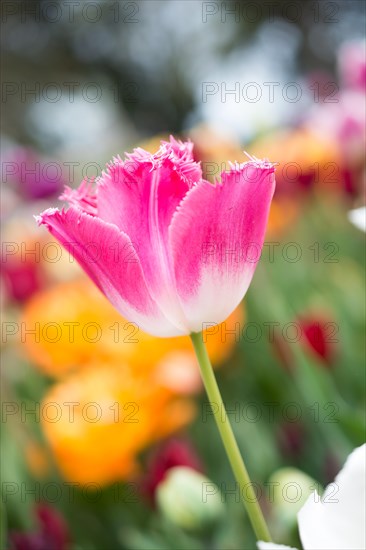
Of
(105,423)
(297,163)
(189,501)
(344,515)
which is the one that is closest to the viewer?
(344,515)

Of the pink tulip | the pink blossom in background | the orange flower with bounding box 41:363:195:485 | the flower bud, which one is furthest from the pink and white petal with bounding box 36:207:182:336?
the pink blossom in background

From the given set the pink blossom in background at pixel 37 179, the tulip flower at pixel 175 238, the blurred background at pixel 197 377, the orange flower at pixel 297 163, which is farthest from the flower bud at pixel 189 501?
the pink blossom in background at pixel 37 179

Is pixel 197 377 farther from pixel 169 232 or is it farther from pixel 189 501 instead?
pixel 169 232

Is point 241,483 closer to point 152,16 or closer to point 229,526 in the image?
point 229,526

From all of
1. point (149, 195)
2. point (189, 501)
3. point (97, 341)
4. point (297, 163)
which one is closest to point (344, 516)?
point (149, 195)

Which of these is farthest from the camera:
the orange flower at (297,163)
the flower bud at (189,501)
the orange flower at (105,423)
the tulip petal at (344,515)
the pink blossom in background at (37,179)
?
the pink blossom in background at (37,179)

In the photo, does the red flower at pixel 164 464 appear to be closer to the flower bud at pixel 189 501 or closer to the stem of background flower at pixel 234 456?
the flower bud at pixel 189 501

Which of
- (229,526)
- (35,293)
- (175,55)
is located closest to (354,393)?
(229,526)
